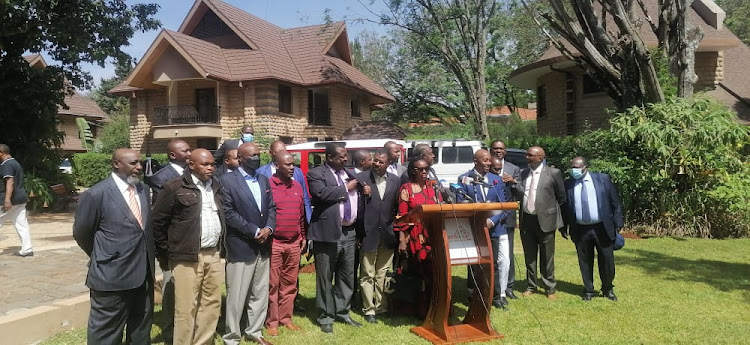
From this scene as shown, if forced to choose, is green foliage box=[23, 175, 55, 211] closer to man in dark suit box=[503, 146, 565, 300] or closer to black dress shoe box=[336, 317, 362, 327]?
black dress shoe box=[336, 317, 362, 327]

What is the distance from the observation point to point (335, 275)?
570cm

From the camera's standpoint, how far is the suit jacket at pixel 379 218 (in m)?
5.58

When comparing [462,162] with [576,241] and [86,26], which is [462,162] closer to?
[576,241]

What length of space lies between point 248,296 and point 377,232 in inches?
56.5

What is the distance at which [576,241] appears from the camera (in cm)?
668

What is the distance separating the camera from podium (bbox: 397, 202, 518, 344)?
505 cm

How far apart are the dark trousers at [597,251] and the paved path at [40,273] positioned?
19.3 ft

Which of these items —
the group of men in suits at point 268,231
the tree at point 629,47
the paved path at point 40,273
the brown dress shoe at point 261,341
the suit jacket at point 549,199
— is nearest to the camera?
the group of men in suits at point 268,231

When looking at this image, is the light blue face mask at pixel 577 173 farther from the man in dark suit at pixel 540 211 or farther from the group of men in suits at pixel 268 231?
the man in dark suit at pixel 540 211

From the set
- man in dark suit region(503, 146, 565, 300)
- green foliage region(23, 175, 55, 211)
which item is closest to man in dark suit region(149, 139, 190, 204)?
man in dark suit region(503, 146, 565, 300)

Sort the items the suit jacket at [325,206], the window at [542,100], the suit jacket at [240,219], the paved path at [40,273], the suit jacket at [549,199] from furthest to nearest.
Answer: the window at [542,100] < the suit jacket at [549,199] < the paved path at [40,273] < the suit jacket at [325,206] < the suit jacket at [240,219]

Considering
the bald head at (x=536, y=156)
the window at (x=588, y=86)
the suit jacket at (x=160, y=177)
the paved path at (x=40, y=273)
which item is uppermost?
the window at (x=588, y=86)

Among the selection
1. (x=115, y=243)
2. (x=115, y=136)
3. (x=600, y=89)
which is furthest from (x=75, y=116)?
(x=115, y=243)

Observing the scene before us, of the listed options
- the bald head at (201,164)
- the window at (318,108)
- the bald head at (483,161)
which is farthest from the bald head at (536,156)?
the window at (318,108)
